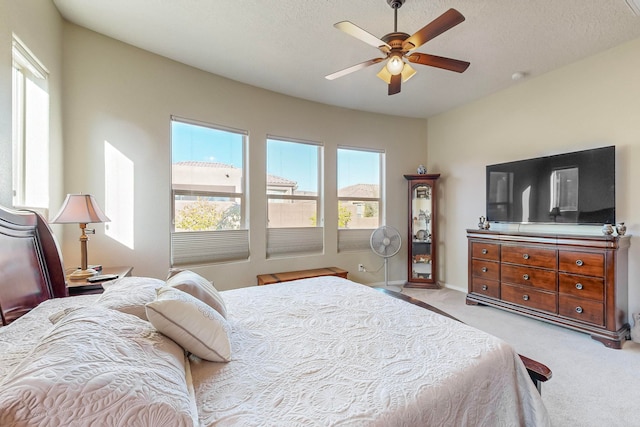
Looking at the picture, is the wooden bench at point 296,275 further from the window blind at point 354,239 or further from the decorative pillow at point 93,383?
the decorative pillow at point 93,383

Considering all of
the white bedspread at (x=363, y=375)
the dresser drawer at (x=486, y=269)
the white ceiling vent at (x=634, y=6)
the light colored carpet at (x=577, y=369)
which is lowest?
the light colored carpet at (x=577, y=369)

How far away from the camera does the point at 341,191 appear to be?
4180mm

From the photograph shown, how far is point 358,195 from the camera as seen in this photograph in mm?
4312

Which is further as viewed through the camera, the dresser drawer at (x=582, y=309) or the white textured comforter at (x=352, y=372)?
the dresser drawer at (x=582, y=309)

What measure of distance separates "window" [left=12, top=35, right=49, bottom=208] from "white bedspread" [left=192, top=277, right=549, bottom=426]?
6.09 feet

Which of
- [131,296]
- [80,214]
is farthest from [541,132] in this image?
[80,214]

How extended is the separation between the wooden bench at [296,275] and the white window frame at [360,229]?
0.45 metres

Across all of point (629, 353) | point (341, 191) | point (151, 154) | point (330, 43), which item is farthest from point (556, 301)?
point (151, 154)

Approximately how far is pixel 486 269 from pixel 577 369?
1.35m

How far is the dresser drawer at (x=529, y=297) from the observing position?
108 inches

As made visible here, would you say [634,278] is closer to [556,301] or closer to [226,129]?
[556,301]

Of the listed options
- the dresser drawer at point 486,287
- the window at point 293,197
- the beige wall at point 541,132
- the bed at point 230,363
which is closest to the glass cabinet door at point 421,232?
the beige wall at point 541,132

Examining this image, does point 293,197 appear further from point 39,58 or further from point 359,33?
point 39,58

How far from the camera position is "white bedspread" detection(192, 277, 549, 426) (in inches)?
31.8
